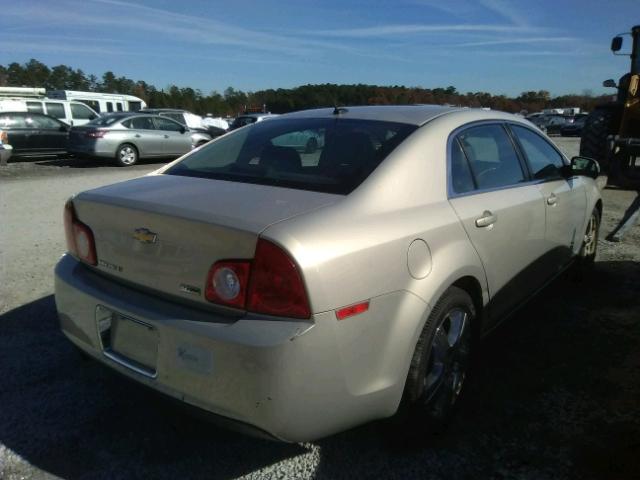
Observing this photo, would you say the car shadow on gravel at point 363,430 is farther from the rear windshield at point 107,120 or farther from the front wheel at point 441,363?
the rear windshield at point 107,120

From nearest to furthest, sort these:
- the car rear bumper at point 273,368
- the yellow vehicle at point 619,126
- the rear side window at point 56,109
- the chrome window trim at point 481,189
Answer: the car rear bumper at point 273,368 → the chrome window trim at point 481,189 → the yellow vehicle at point 619,126 → the rear side window at point 56,109

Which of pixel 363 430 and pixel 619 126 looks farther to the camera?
pixel 619 126

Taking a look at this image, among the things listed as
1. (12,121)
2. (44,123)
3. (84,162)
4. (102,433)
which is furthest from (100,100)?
(102,433)

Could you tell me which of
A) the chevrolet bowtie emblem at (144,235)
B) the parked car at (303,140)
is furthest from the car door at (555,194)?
the chevrolet bowtie emblem at (144,235)

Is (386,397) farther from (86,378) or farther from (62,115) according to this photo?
(62,115)

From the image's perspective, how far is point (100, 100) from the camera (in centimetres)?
2516

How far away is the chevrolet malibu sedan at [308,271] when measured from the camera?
181 cm

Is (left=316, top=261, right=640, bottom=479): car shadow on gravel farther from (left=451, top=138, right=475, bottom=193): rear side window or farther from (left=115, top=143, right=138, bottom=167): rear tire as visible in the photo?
(left=115, top=143, right=138, bottom=167): rear tire

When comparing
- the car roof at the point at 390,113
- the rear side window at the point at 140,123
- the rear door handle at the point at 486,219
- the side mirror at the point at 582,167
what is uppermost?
the car roof at the point at 390,113

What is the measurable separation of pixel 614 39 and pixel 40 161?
49.7 feet

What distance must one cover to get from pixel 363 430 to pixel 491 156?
5.60ft

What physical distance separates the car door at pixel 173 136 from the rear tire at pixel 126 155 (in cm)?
99

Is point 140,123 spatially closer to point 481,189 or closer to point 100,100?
point 100,100

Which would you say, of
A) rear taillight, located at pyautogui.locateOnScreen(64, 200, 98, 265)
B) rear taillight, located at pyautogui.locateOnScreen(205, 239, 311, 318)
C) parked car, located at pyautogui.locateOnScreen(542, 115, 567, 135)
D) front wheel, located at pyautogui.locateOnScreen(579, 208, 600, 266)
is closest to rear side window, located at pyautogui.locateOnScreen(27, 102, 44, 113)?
rear taillight, located at pyautogui.locateOnScreen(64, 200, 98, 265)
